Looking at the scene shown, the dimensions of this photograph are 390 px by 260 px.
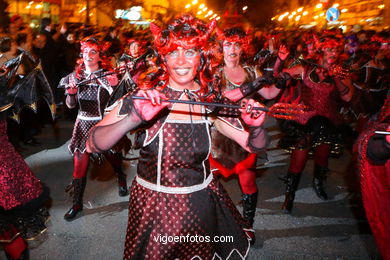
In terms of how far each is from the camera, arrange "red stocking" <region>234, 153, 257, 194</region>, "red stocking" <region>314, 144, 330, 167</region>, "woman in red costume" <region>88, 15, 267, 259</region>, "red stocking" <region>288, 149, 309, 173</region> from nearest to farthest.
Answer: "woman in red costume" <region>88, 15, 267, 259</region>, "red stocking" <region>234, 153, 257, 194</region>, "red stocking" <region>288, 149, 309, 173</region>, "red stocking" <region>314, 144, 330, 167</region>

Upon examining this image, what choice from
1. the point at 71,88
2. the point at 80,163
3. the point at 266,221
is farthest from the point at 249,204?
the point at 71,88

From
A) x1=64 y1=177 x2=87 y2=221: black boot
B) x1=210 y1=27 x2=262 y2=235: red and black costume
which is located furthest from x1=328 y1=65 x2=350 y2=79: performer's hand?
x1=64 y1=177 x2=87 y2=221: black boot

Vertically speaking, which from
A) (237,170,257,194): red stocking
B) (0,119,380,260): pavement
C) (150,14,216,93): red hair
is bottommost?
(0,119,380,260): pavement

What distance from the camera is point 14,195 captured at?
272 centimetres

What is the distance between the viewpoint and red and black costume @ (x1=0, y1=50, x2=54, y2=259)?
2.70 metres

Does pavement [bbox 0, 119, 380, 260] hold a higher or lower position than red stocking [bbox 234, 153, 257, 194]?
lower

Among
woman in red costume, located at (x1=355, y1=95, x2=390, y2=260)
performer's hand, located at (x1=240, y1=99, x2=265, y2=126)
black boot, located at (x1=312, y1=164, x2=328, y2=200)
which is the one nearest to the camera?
performer's hand, located at (x1=240, y1=99, x2=265, y2=126)

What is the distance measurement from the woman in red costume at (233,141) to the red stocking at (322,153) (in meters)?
Result: 1.26

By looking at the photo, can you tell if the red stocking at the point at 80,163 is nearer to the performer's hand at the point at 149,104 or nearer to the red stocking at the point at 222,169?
the red stocking at the point at 222,169

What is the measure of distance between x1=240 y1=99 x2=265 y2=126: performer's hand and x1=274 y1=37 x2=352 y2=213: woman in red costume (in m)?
2.41

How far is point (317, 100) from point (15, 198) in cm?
370

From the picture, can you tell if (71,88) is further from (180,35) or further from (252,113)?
(252,113)

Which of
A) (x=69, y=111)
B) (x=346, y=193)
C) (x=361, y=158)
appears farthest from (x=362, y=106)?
(x=69, y=111)

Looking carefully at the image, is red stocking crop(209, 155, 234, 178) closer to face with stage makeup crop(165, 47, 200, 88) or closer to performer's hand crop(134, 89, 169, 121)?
face with stage makeup crop(165, 47, 200, 88)
